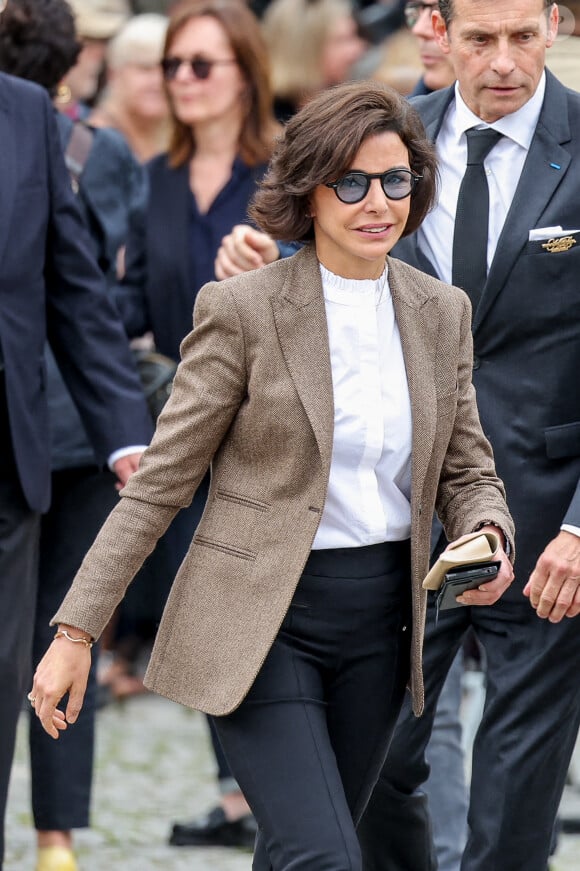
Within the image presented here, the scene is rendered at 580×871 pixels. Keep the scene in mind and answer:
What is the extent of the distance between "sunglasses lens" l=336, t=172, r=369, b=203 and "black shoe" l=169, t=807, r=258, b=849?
2736 mm

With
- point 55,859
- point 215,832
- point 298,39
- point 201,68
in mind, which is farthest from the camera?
point 298,39

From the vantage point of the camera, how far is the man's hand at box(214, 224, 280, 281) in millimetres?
4625

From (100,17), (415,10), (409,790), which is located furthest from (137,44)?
(409,790)

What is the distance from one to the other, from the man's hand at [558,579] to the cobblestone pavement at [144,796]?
1771 mm

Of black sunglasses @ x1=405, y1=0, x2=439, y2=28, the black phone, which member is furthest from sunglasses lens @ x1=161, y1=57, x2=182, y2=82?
the black phone

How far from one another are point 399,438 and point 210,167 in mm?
2692

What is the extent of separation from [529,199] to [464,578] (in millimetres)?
1067

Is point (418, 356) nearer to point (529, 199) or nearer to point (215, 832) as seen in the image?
point (529, 199)

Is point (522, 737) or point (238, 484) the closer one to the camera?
point (238, 484)

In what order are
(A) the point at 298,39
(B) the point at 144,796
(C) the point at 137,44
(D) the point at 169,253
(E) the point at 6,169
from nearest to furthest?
(E) the point at 6,169, (D) the point at 169,253, (B) the point at 144,796, (C) the point at 137,44, (A) the point at 298,39

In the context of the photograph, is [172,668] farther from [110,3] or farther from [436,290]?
[110,3]

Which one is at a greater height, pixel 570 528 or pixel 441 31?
pixel 441 31

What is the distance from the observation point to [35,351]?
4641 mm

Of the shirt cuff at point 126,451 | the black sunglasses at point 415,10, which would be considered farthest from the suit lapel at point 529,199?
the black sunglasses at point 415,10
